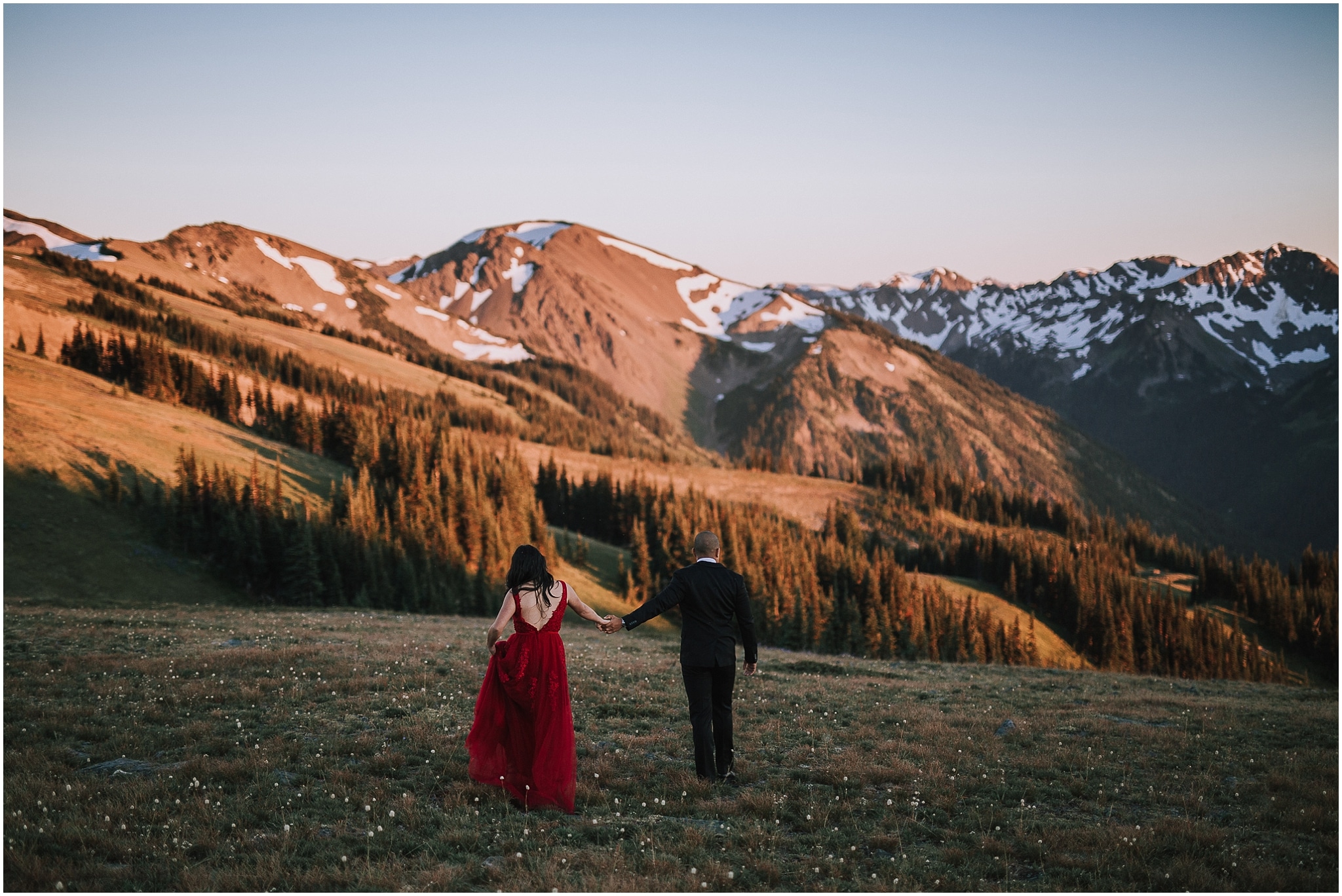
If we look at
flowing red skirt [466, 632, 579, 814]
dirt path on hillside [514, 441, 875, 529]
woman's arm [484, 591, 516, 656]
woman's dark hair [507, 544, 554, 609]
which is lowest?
flowing red skirt [466, 632, 579, 814]

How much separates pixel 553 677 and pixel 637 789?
84.6 inches

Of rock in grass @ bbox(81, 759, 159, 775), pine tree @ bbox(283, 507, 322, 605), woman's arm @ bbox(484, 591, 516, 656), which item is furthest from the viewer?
pine tree @ bbox(283, 507, 322, 605)

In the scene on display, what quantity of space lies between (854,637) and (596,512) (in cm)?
5561

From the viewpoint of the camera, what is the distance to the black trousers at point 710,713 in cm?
1160

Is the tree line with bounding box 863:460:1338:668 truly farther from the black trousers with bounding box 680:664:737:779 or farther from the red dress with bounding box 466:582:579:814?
the red dress with bounding box 466:582:579:814

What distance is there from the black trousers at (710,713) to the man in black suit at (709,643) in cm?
1

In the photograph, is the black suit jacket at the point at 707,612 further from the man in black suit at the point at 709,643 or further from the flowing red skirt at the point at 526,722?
the flowing red skirt at the point at 526,722

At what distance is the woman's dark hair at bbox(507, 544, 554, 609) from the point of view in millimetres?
10883

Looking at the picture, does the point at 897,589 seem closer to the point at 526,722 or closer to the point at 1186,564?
the point at 526,722

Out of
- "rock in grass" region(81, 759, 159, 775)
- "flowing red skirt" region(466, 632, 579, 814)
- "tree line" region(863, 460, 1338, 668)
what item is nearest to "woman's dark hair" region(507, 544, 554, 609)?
"flowing red skirt" region(466, 632, 579, 814)

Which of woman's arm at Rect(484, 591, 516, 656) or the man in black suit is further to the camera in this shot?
the man in black suit

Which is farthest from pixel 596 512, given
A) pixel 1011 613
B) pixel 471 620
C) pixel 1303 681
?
pixel 1303 681

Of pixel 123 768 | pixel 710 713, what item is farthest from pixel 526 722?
pixel 123 768

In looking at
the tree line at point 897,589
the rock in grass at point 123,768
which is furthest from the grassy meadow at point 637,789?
the tree line at point 897,589
